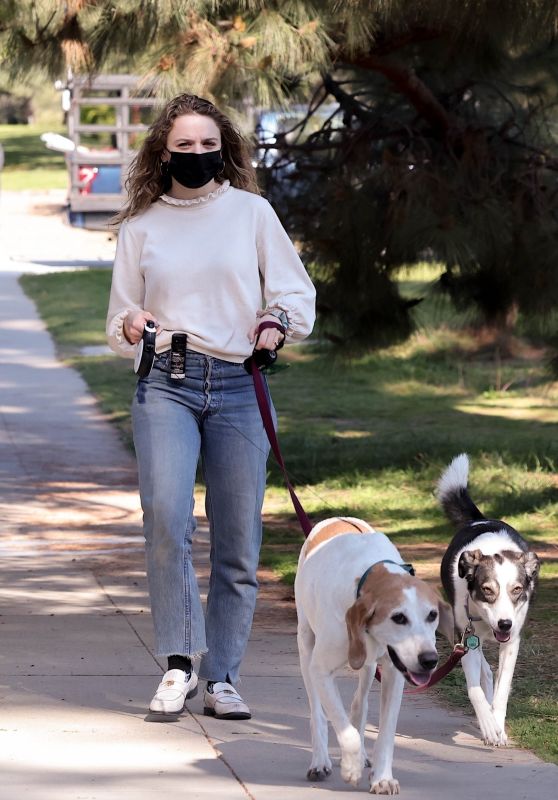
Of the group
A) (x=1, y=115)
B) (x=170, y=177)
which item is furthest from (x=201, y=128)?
(x=1, y=115)

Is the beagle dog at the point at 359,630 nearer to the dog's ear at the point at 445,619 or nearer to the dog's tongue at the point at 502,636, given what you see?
the dog's ear at the point at 445,619

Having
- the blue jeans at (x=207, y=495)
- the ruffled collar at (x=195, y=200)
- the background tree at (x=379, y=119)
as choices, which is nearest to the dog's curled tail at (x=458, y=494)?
the blue jeans at (x=207, y=495)

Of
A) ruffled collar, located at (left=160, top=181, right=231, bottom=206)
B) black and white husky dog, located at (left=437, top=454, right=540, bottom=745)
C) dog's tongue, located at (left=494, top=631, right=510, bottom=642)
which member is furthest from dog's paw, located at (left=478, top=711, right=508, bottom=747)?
ruffled collar, located at (left=160, top=181, right=231, bottom=206)

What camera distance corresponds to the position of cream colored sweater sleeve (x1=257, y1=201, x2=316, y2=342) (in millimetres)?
4793

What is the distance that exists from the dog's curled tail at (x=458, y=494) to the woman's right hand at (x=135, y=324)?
1.61 m

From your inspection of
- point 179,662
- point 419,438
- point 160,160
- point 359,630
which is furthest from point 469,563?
point 419,438

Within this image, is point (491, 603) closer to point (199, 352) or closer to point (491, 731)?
point (491, 731)

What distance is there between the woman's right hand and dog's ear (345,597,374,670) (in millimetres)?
1202

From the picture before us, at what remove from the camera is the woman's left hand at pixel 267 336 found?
4660 mm

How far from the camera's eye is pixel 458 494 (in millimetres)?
5801

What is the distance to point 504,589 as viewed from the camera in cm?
485

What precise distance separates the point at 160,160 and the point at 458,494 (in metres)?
1.84

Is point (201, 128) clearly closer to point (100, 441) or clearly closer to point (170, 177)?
point (170, 177)

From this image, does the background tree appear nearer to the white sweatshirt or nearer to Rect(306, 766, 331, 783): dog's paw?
the white sweatshirt
